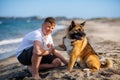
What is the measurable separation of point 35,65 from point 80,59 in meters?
1.34

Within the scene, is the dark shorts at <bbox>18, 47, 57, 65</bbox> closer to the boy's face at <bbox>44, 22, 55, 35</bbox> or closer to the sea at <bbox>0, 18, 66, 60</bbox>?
the boy's face at <bbox>44, 22, 55, 35</bbox>

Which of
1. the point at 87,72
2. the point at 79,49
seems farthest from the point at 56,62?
the point at 87,72

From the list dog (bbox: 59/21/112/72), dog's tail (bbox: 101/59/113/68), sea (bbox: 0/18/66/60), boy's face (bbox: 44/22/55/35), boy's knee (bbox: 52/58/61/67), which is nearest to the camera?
boy's face (bbox: 44/22/55/35)

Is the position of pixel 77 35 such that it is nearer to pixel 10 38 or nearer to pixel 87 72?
pixel 87 72

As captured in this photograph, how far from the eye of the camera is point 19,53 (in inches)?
272

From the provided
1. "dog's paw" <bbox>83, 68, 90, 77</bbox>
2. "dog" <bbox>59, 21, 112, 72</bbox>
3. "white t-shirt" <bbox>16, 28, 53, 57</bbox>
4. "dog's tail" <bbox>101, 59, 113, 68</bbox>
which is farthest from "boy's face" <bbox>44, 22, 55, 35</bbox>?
"dog's tail" <bbox>101, 59, 113, 68</bbox>

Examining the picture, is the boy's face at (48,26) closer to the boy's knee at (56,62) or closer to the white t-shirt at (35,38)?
the white t-shirt at (35,38)

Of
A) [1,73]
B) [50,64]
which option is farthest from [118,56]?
[1,73]

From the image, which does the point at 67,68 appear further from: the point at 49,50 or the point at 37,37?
the point at 37,37

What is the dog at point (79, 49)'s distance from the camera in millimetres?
6801

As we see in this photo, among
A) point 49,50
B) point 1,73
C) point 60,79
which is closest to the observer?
point 60,79

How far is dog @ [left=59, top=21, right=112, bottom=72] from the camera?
22.3 ft

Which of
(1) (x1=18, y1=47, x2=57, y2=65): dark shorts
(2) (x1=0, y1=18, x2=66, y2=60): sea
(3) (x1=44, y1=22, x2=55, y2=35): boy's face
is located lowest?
(2) (x1=0, y1=18, x2=66, y2=60): sea

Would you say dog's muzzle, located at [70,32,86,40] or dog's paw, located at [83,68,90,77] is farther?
dog's muzzle, located at [70,32,86,40]
